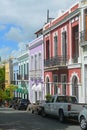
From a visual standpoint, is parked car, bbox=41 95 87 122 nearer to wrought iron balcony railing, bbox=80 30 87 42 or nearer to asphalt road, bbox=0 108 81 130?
Answer: asphalt road, bbox=0 108 81 130

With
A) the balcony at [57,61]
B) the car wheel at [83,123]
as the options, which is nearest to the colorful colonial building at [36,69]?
the balcony at [57,61]

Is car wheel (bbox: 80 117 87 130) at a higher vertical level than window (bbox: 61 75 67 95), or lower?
lower

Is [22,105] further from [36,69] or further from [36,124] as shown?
[36,124]

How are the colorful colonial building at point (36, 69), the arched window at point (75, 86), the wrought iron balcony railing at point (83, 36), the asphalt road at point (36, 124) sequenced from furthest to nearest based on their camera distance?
the colorful colonial building at point (36, 69), the arched window at point (75, 86), the wrought iron balcony railing at point (83, 36), the asphalt road at point (36, 124)

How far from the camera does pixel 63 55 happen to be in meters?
38.9

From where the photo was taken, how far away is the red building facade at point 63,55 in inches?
1393

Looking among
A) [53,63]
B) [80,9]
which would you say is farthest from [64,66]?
[80,9]

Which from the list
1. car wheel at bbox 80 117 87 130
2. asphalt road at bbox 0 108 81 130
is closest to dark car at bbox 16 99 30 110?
asphalt road at bbox 0 108 81 130

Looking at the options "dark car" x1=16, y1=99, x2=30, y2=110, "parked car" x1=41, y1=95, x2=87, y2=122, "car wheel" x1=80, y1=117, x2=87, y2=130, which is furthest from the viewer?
"dark car" x1=16, y1=99, x2=30, y2=110

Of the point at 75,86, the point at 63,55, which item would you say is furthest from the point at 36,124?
the point at 63,55

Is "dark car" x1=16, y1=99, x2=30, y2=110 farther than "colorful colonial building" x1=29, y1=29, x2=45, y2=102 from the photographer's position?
No

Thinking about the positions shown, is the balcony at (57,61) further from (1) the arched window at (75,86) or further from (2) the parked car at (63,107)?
(2) the parked car at (63,107)

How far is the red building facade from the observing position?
116ft

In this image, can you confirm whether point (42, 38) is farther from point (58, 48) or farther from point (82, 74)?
point (82, 74)
